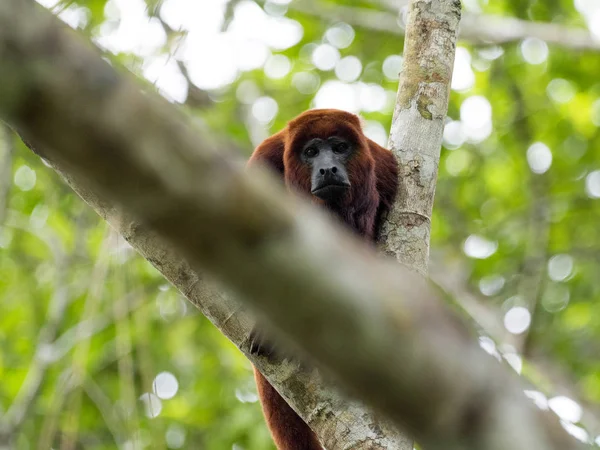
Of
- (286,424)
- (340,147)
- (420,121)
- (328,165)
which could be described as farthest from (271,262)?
(340,147)

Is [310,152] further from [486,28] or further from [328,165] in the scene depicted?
[486,28]

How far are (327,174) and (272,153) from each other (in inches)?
13.5

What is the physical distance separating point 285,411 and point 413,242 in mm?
1064

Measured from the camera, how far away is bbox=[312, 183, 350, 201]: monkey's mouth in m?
3.57

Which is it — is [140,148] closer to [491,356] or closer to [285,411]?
[491,356]

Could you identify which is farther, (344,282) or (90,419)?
(90,419)

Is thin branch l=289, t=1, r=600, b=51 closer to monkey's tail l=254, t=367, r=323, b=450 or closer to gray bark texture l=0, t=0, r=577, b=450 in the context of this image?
monkey's tail l=254, t=367, r=323, b=450

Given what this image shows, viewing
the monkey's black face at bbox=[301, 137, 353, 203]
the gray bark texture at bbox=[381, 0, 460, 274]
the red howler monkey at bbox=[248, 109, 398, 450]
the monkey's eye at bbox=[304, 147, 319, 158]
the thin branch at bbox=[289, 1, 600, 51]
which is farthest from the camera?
the thin branch at bbox=[289, 1, 600, 51]


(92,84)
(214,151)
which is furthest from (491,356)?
(92,84)

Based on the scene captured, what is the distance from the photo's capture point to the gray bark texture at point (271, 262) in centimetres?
73

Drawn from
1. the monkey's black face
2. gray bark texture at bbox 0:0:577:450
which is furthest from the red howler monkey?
gray bark texture at bbox 0:0:577:450

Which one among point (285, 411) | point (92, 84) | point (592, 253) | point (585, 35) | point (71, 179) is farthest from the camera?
point (592, 253)

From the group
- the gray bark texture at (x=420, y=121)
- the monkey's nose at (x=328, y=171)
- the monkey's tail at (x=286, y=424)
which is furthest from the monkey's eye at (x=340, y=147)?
the monkey's tail at (x=286, y=424)

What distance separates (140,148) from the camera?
76 cm
